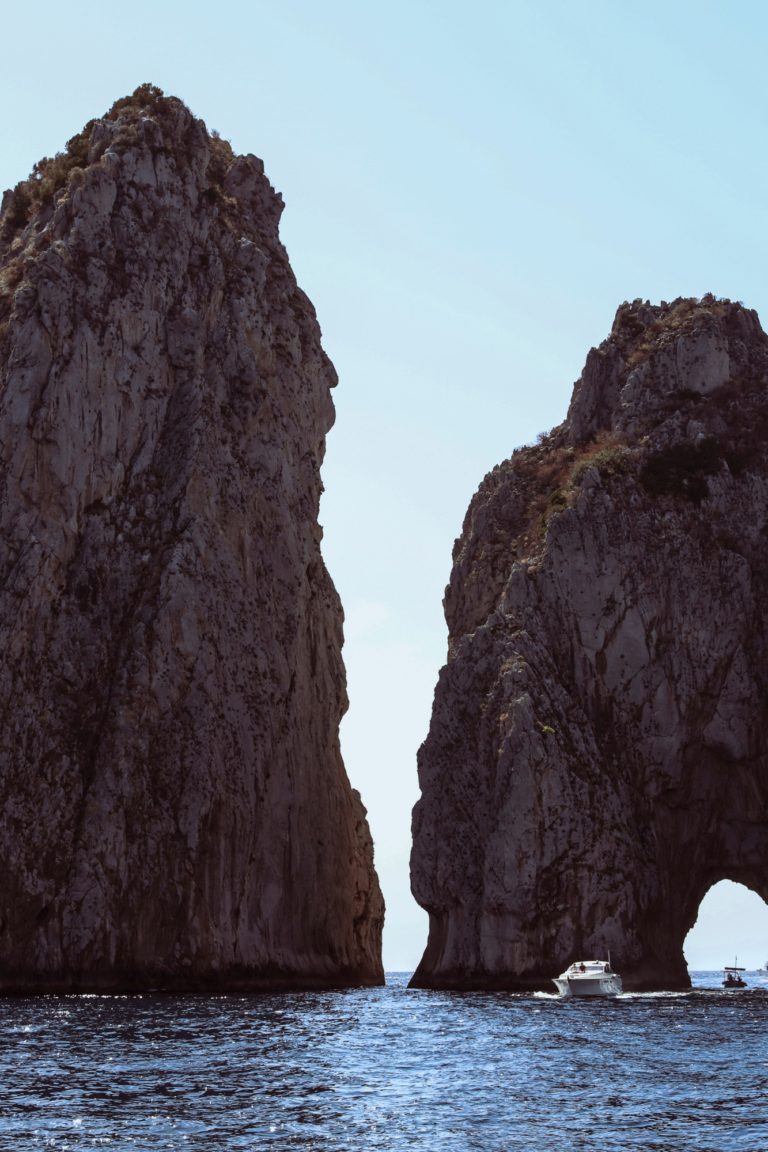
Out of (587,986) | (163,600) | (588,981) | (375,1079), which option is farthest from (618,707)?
(375,1079)

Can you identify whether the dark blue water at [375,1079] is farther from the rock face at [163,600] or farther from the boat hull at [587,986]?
the rock face at [163,600]

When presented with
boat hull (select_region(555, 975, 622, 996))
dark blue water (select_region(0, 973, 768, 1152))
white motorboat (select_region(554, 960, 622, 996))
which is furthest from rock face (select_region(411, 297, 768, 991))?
dark blue water (select_region(0, 973, 768, 1152))

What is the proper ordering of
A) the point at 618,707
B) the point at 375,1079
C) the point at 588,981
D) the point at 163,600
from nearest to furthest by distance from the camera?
the point at 375,1079 < the point at 588,981 < the point at 163,600 < the point at 618,707

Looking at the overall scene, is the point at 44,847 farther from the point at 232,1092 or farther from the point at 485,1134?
the point at 485,1134

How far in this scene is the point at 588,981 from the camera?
82.5 metres

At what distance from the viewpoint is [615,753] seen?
98.9 meters

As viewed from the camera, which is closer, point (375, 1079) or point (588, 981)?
point (375, 1079)

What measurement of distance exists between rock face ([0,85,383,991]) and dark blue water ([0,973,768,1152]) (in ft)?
47.7

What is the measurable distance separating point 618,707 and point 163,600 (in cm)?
3162

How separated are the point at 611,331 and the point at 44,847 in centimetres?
6295

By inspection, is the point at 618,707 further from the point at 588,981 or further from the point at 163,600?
the point at 163,600

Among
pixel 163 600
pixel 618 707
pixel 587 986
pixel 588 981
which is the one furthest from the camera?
pixel 618 707

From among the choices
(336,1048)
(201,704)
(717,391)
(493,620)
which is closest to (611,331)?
(717,391)

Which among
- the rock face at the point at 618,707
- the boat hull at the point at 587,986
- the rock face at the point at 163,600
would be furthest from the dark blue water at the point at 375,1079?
the rock face at the point at 618,707
